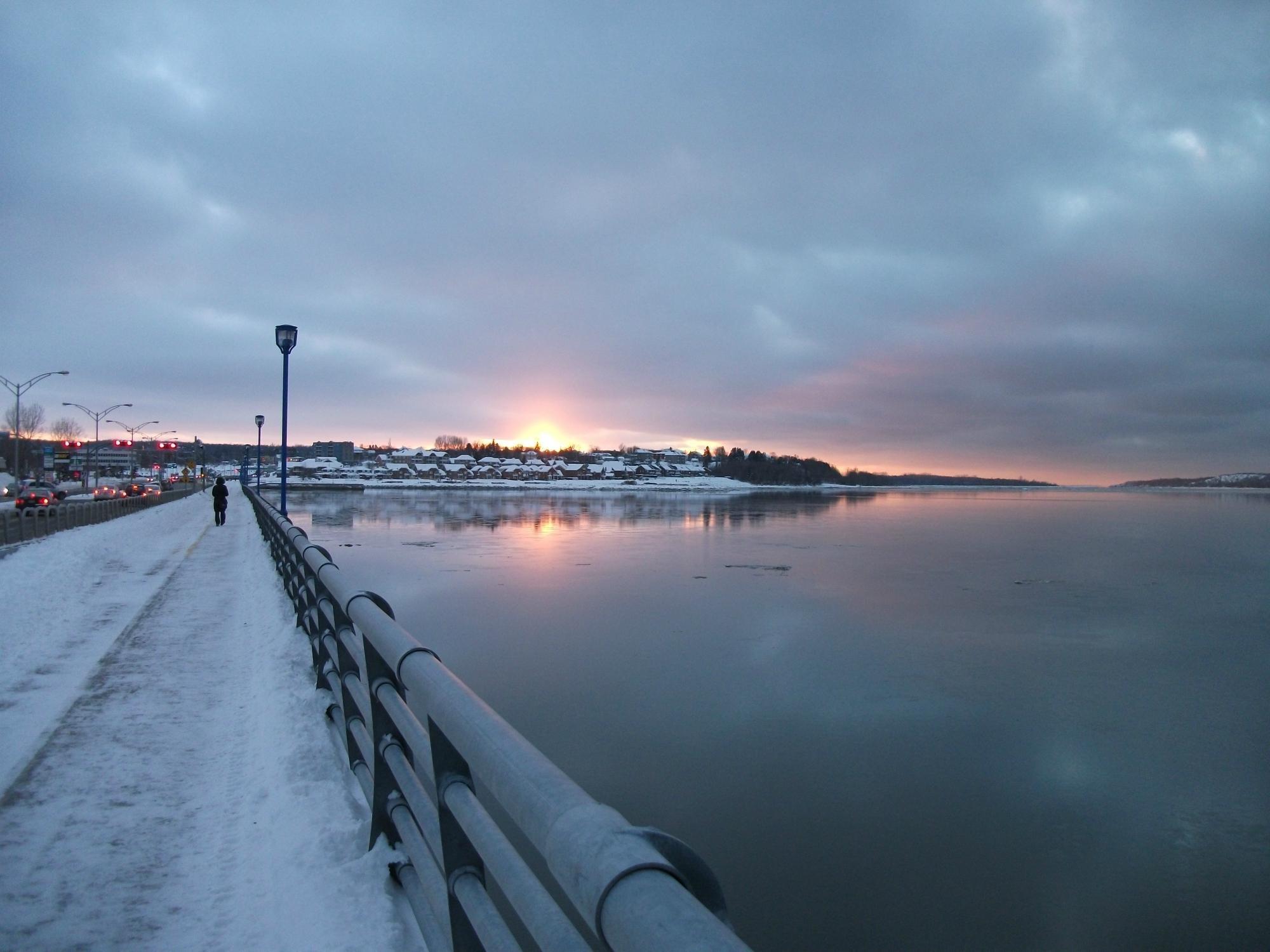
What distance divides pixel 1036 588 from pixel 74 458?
152869mm

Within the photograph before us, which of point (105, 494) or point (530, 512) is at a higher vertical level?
point (105, 494)

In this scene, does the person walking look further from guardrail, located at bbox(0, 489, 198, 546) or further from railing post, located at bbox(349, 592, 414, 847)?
railing post, located at bbox(349, 592, 414, 847)

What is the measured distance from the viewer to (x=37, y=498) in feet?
118

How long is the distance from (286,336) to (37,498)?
28.0 m

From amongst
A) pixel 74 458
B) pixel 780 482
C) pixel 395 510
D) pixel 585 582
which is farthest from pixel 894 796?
pixel 780 482

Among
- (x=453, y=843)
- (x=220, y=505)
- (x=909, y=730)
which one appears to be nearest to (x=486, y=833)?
(x=453, y=843)

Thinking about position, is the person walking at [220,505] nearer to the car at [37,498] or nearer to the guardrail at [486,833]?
the car at [37,498]

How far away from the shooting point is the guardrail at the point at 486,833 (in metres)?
1.31

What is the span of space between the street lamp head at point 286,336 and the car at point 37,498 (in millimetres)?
21206

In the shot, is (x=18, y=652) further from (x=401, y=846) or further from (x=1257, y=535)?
(x=1257, y=535)

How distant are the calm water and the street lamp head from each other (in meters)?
5.12

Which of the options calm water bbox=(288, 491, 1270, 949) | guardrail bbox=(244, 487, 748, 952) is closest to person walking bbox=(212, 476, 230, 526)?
calm water bbox=(288, 491, 1270, 949)

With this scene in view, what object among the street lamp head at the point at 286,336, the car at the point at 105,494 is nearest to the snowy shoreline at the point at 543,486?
the car at the point at 105,494

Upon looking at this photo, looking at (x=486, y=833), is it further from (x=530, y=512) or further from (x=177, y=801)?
(x=530, y=512)
